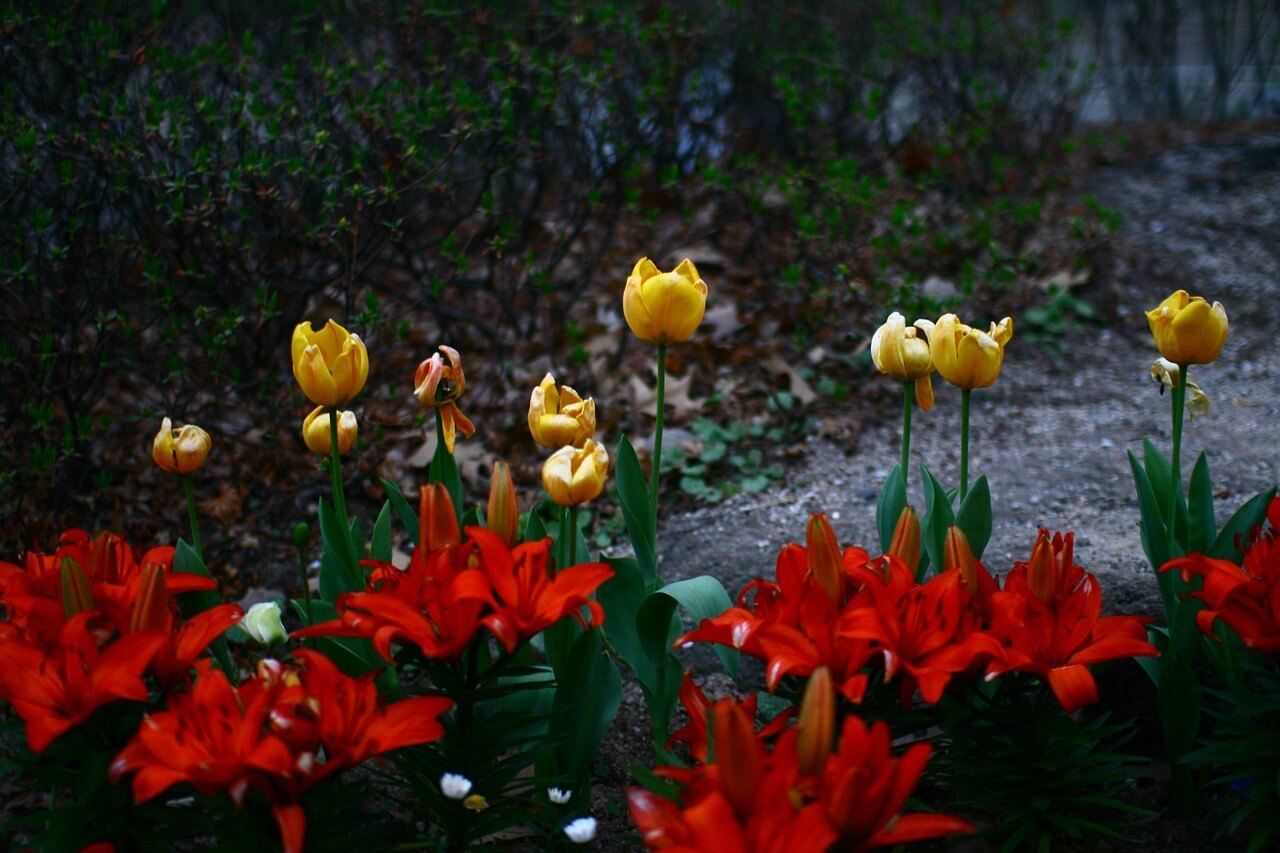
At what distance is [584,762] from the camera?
1826 mm

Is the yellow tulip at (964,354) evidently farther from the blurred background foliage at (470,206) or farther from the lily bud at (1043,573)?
the blurred background foliage at (470,206)

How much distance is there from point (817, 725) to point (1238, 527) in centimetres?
98

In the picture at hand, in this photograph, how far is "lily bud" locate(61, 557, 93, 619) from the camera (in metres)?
1.57

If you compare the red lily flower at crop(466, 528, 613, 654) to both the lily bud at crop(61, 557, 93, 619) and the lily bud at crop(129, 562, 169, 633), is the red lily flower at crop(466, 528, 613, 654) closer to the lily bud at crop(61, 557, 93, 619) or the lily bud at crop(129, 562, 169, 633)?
the lily bud at crop(129, 562, 169, 633)

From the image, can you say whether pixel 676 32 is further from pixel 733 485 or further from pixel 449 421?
pixel 449 421

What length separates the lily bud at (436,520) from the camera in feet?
5.49

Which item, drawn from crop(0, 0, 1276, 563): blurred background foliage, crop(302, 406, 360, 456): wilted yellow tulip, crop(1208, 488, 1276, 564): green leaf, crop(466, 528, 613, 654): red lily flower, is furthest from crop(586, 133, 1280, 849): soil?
crop(302, 406, 360, 456): wilted yellow tulip

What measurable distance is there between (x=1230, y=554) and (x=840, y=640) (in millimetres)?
819

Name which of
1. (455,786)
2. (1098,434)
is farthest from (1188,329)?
(1098,434)

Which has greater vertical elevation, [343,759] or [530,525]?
[530,525]

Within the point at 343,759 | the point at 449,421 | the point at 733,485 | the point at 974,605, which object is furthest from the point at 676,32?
the point at 343,759

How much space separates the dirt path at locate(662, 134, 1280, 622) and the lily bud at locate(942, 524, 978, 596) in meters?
0.74

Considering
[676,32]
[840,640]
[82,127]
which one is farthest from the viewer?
[676,32]

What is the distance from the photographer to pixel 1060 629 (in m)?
1.63
